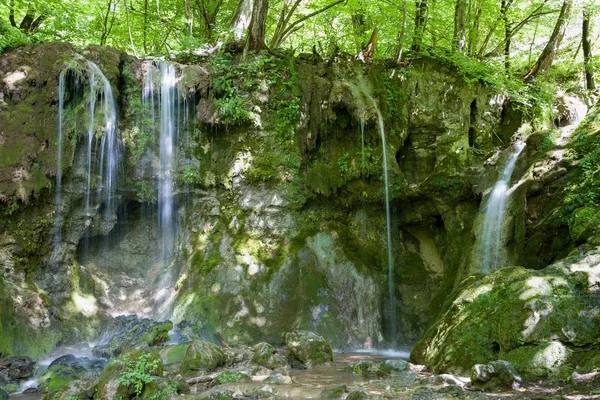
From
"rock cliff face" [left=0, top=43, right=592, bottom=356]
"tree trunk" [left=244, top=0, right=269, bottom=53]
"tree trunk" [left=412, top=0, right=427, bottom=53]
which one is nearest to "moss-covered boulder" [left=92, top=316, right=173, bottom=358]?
"rock cliff face" [left=0, top=43, right=592, bottom=356]

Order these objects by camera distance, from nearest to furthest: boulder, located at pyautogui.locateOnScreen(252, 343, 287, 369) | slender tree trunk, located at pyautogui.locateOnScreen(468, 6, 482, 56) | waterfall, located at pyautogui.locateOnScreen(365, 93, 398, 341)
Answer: boulder, located at pyautogui.locateOnScreen(252, 343, 287, 369)
waterfall, located at pyautogui.locateOnScreen(365, 93, 398, 341)
slender tree trunk, located at pyautogui.locateOnScreen(468, 6, 482, 56)

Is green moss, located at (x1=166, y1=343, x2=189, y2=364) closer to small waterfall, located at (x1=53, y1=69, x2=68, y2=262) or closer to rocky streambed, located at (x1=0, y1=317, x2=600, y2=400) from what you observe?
rocky streambed, located at (x1=0, y1=317, x2=600, y2=400)

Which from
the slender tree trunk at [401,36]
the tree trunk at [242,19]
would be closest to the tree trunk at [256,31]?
the tree trunk at [242,19]

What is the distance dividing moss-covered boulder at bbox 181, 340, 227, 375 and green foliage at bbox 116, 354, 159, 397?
2.98 ft

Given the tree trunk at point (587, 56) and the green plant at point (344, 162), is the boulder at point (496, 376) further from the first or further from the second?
the tree trunk at point (587, 56)

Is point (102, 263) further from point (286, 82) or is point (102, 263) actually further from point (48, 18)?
point (48, 18)

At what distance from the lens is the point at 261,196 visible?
1145 centimetres

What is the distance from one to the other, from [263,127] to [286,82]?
123 centimetres

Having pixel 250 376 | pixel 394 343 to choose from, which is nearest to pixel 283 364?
pixel 250 376

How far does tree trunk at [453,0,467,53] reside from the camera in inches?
519

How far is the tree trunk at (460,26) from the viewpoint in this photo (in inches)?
519

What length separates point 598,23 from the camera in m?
14.9

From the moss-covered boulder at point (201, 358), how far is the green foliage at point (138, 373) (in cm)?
91

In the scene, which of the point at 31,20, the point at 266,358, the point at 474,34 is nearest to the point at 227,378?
the point at 266,358
